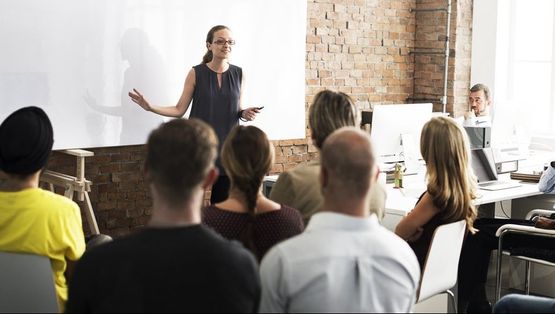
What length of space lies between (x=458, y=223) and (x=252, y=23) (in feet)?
11.8

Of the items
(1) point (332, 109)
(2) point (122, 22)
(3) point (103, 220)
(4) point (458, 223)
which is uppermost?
(2) point (122, 22)

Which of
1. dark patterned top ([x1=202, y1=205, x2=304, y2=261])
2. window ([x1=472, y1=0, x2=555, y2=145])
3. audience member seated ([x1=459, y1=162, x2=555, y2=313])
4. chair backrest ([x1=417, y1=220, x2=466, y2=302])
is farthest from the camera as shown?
window ([x1=472, y1=0, x2=555, y2=145])

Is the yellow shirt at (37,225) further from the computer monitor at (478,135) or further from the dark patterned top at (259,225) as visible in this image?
the computer monitor at (478,135)

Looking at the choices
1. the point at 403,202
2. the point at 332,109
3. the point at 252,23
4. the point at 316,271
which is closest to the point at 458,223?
the point at 332,109

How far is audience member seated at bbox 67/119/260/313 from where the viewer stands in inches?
78.6

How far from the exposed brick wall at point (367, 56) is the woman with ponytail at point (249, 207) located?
3.69 metres

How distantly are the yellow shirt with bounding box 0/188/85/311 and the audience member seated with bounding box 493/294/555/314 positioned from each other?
1.69m

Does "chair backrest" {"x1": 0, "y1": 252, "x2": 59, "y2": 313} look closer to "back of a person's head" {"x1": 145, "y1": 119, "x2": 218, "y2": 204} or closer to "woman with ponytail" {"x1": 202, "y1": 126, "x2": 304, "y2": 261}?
"woman with ponytail" {"x1": 202, "y1": 126, "x2": 304, "y2": 261}

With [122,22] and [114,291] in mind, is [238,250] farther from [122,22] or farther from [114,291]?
[122,22]

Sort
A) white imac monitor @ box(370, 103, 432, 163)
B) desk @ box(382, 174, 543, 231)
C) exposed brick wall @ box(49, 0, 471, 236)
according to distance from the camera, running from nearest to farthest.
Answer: desk @ box(382, 174, 543, 231) → white imac monitor @ box(370, 103, 432, 163) → exposed brick wall @ box(49, 0, 471, 236)

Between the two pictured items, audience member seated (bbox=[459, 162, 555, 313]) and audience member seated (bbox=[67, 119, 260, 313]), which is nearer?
audience member seated (bbox=[67, 119, 260, 313])

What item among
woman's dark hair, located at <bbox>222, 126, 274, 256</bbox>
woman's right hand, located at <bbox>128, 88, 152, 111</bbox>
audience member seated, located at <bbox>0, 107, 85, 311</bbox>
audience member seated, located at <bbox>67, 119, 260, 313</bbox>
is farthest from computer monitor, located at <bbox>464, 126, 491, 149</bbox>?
audience member seated, located at <bbox>67, 119, 260, 313</bbox>

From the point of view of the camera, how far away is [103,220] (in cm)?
628

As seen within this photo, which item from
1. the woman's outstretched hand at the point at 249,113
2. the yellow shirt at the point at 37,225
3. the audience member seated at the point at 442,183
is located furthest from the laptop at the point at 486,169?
the yellow shirt at the point at 37,225
